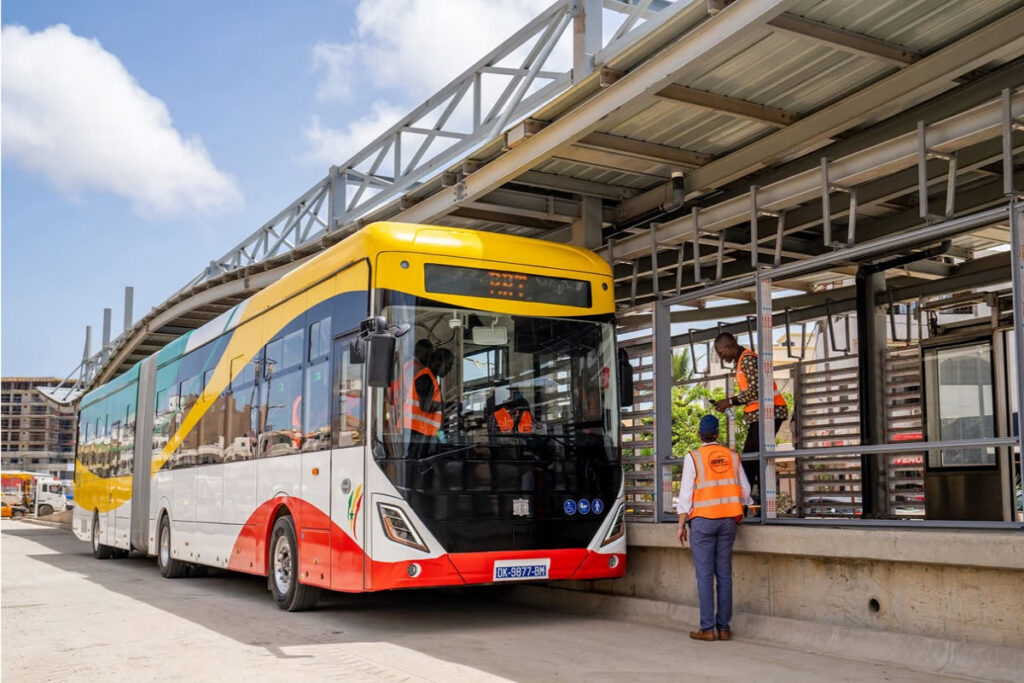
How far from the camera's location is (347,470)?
9.59 m

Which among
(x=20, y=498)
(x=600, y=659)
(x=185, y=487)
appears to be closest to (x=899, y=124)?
(x=600, y=659)

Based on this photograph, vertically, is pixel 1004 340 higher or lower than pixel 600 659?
higher

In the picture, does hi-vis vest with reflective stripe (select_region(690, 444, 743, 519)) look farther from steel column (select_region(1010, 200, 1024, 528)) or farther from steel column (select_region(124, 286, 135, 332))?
steel column (select_region(124, 286, 135, 332))

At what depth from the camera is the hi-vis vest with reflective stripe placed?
9078 millimetres

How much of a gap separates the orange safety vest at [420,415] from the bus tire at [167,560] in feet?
25.7

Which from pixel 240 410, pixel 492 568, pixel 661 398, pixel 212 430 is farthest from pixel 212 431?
pixel 661 398

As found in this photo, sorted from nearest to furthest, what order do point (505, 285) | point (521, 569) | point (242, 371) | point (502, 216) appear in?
1. point (521, 569)
2. point (505, 285)
3. point (242, 371)
4. point (502, 216)

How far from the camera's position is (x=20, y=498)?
6053 cm

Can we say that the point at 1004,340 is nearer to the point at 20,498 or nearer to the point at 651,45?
the point at 651,45

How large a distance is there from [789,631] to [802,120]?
4566 millimetres

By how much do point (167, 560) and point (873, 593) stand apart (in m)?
11.0

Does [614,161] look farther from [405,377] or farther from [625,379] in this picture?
[405,377]

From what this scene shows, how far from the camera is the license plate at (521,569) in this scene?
31.3 feet

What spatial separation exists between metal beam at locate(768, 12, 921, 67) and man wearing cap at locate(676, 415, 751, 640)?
317 cm
